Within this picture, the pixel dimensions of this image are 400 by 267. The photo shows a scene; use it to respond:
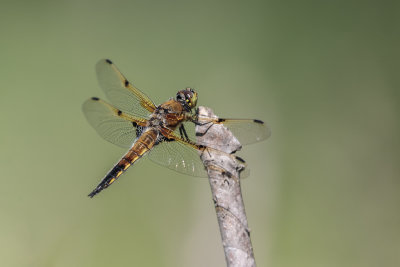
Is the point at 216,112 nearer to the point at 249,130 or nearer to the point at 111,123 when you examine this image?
the point at 111,123

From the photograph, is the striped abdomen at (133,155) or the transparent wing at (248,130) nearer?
the transparent wing at (248,130)

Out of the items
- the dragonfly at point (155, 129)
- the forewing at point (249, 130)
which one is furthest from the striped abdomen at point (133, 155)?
the forewing at point (249, 130)

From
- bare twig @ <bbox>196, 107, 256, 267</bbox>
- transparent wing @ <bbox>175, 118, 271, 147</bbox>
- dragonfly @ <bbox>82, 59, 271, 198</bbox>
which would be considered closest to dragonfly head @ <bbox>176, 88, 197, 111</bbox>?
dragonfly @ <bbox>82, 59, 271, 198</bbox>

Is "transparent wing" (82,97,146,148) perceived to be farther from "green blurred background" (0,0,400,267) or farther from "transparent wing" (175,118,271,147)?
"green blurred background" (0,0,400,267)

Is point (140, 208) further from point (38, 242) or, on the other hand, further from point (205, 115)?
point (205, 115)

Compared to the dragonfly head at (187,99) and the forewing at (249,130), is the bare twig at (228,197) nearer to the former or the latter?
the forewing at (249,130)

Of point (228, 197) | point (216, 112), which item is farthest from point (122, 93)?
point (228, 197)
